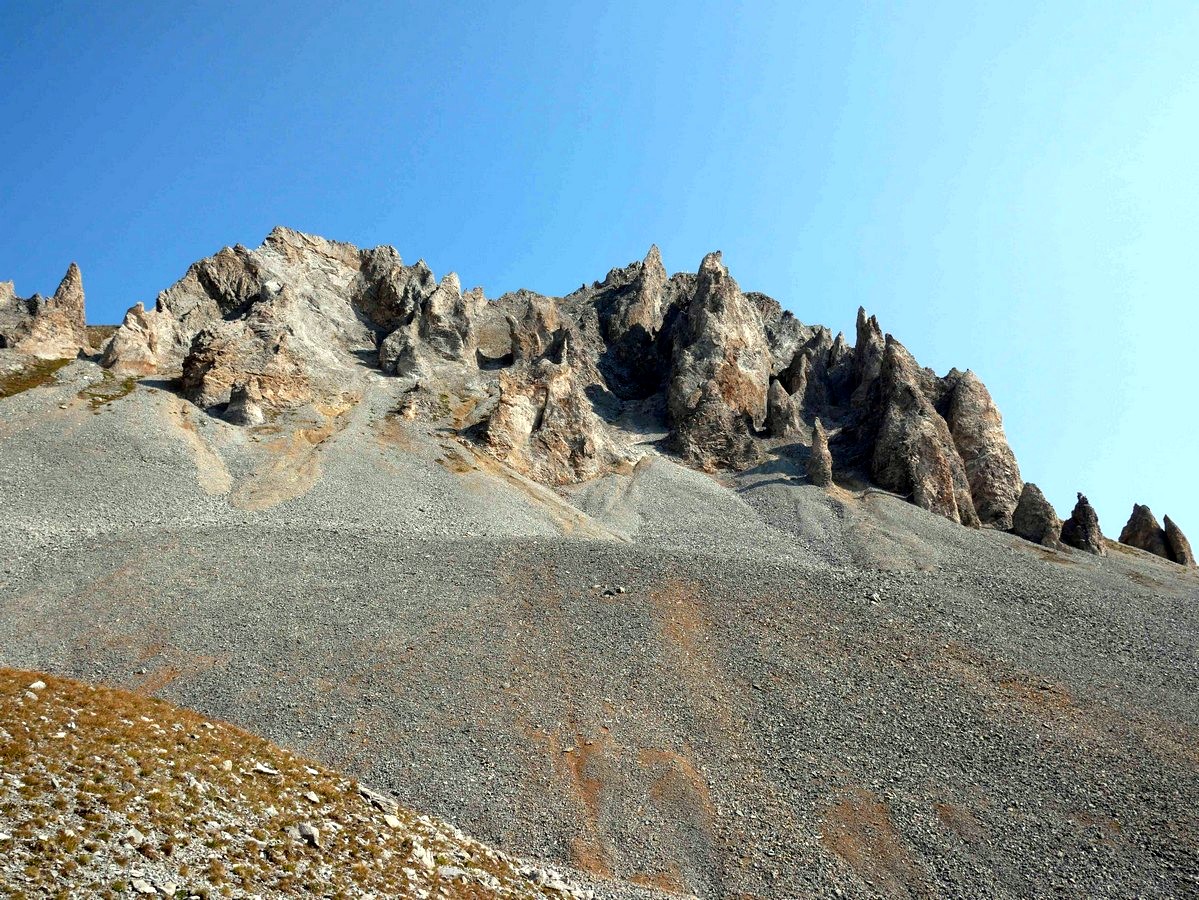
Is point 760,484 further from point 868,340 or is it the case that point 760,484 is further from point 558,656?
point 558,656

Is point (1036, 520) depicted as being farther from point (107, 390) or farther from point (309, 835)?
point (107, 390)

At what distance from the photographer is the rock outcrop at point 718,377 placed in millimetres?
79938

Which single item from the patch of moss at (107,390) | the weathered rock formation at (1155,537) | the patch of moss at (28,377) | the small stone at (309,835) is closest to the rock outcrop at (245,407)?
the patch of moss at (107,390)

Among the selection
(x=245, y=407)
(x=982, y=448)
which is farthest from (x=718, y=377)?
(x=245, y=407)

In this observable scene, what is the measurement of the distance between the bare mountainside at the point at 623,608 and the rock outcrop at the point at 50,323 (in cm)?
121

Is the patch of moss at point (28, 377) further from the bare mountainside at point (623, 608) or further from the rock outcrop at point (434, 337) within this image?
the rock outcrop at point (434, 337)

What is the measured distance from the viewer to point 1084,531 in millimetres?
65438

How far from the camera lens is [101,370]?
67.3 meters

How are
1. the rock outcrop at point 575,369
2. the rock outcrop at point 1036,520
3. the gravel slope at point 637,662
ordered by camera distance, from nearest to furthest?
the gravel slope at point 637,662, the rock outcrop at point 1036,520, the rock outcrop at point 575,369

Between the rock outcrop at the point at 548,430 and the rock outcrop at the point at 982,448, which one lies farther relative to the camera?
the rock outcrop at the point at 982,448

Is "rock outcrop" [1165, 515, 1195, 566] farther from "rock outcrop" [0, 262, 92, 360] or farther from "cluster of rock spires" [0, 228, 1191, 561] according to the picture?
"rock outcrop" [0, 262, 92, 360]

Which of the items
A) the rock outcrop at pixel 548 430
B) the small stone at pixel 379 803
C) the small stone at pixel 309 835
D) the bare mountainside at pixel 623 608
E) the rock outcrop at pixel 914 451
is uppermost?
the rock outcrop at pixel 914 451

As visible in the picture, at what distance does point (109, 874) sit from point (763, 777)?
21.6 m

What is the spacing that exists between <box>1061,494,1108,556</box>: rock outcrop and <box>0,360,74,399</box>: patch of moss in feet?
300
